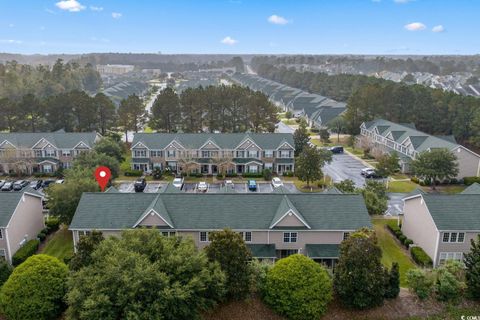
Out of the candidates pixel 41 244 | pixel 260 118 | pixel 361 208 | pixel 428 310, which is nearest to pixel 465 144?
pixel 260 118

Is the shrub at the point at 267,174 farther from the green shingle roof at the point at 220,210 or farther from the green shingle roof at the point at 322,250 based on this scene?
the green shingle roof at the point at 322,250

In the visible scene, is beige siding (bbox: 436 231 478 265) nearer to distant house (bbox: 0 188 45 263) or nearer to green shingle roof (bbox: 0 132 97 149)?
distant house (bbox: 0 188 45 263)

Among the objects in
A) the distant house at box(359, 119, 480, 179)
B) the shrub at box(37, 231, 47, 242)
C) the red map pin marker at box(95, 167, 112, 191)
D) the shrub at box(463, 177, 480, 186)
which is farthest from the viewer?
the distant house at box(359, 119, 480, 179)

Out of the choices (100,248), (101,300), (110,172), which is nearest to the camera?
(101,300)

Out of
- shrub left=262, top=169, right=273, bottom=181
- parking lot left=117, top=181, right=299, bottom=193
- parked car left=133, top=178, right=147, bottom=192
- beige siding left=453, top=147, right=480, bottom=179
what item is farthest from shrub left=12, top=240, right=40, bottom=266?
beige siding left=453, top=147, right=480, bottom=179

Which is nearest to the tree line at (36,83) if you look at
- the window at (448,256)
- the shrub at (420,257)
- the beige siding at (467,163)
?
the beige siding at (467,163)

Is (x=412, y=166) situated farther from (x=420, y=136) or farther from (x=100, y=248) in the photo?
(x=100, y=248)

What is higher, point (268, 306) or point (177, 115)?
point (177, 115)
